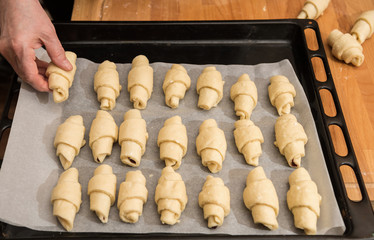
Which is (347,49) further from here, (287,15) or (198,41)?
(198,41)

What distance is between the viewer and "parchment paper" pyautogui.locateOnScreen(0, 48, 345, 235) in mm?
1430

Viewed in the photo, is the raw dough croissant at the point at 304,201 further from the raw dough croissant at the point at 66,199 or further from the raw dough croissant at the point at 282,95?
the raw dough croissant at the point at 66,199

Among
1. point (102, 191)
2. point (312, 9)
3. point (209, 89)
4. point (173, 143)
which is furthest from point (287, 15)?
point (102, 191)

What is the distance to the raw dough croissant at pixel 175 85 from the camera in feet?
5.85

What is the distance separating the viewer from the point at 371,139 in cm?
174

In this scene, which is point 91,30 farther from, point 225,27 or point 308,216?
point 308,216

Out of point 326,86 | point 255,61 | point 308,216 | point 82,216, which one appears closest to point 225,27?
point 255,61

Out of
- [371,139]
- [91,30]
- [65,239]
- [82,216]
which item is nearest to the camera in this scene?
[65,239]

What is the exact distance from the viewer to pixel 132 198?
1433 millimetres

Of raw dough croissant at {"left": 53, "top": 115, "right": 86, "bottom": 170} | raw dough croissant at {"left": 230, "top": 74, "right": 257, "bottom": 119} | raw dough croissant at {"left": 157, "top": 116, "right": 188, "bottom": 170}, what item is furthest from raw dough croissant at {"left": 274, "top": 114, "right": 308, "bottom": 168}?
raw dough croissant at {"left": 53, "top": 115, "right": 86, "bottom": 170}

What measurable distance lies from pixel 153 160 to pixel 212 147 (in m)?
0.29

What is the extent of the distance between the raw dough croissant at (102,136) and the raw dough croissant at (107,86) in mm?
104

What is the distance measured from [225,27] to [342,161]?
966 millimetres

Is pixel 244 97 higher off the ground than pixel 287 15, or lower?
lower
